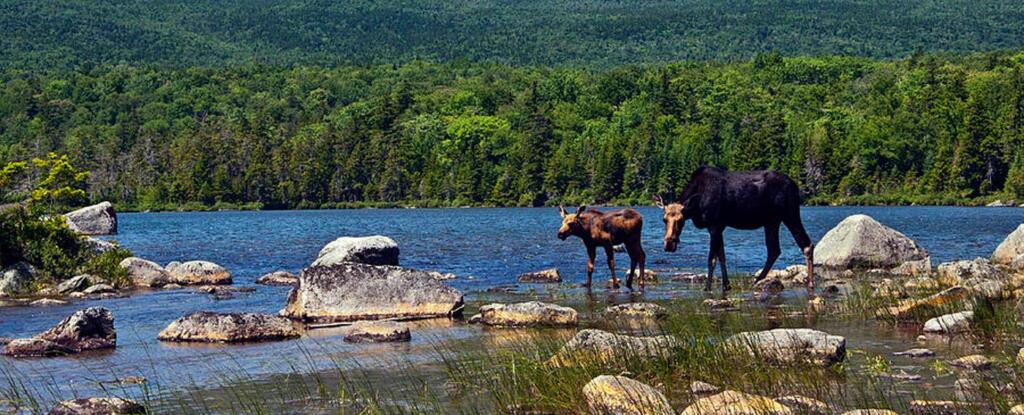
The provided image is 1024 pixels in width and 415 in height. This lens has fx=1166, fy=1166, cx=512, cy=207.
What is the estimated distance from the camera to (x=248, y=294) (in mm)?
28016

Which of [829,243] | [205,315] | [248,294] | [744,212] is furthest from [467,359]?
[829,243]

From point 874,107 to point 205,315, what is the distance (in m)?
160

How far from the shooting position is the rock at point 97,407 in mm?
12211

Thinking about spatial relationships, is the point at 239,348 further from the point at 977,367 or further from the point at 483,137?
the point at 483,137

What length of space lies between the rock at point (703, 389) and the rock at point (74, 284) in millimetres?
20296

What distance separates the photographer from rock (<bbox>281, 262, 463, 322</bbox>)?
21.4 metres

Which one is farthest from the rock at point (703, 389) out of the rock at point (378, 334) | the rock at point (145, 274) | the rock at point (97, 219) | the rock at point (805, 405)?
the rock at point (97, 219)

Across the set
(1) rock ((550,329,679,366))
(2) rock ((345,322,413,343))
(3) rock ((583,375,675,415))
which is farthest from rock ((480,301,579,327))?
(3) rock ((583,375,675,415))

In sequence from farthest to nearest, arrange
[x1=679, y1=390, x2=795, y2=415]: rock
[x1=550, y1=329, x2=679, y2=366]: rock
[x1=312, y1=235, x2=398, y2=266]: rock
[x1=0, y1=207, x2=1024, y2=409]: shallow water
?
[x1=312, y1=235, x2=398, y2=266]: rock
[x1=0, y1=207, x2=1024, y2=409]: shallow water
[x1=550, y1=329, x2=679, y2=366]: rock
[x1=679, y1=390, x2=795, y2=415]: rock

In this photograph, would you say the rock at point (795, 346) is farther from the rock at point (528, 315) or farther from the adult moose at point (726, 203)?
the adult moose at point (726, 203)

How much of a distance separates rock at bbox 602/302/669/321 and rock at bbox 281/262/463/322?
→ 3339 mm

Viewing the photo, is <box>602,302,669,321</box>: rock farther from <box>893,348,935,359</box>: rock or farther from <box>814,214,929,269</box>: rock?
<box>814,214,929,269</box>: rock

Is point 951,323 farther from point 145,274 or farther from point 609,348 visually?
point 145,274

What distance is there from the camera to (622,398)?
11.3 meters
